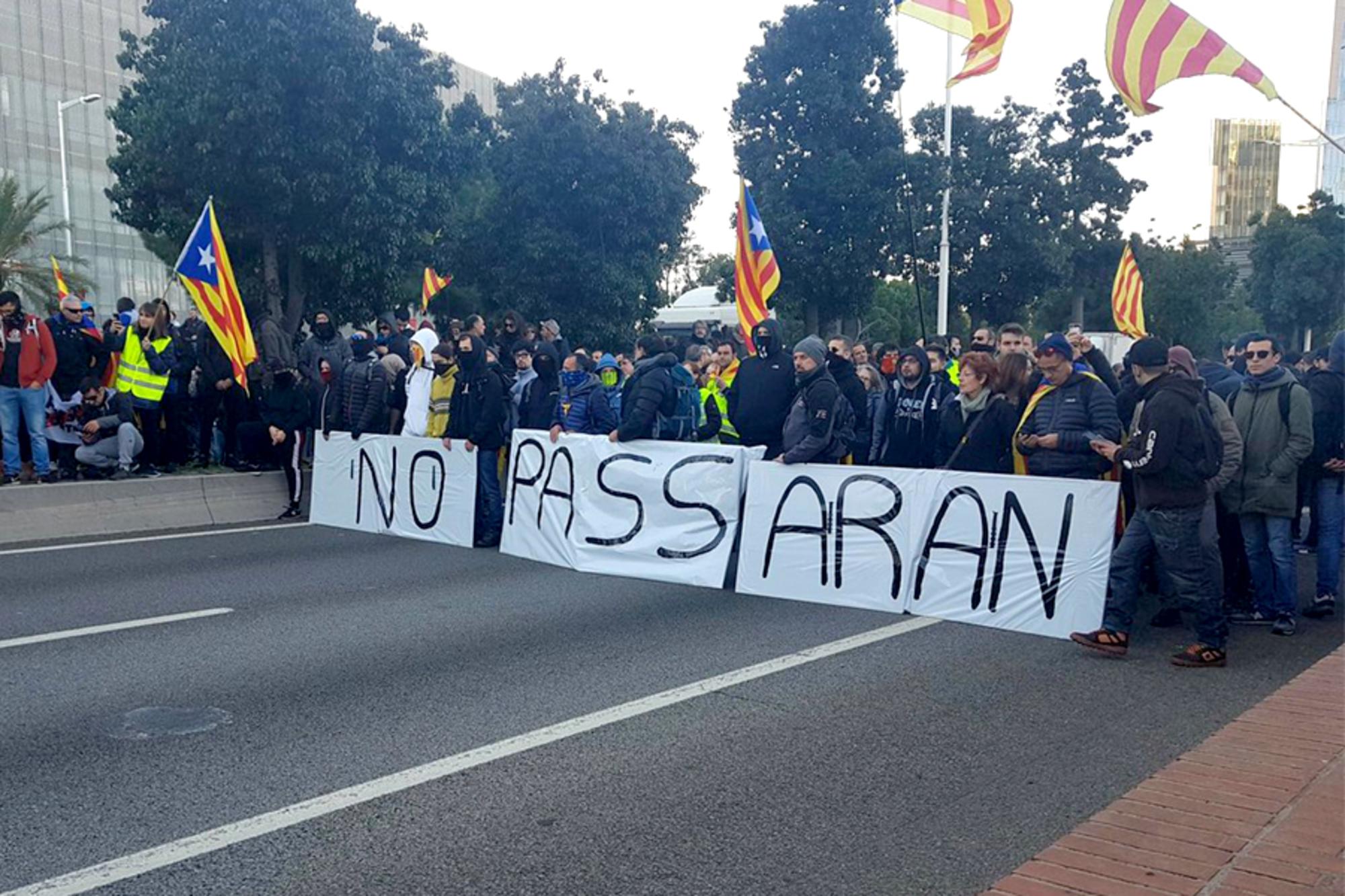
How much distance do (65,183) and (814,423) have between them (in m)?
42.5

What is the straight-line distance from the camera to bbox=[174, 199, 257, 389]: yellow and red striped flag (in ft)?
40.7

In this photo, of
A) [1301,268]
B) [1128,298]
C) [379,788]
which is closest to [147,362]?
[379,788]

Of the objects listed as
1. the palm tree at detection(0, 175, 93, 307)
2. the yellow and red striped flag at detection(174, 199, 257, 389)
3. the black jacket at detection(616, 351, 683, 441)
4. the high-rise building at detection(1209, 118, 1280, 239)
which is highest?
the high-rise building at detection(1209, 118, 1280, 239)

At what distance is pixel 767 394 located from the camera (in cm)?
969

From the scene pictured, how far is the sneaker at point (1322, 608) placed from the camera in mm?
8266

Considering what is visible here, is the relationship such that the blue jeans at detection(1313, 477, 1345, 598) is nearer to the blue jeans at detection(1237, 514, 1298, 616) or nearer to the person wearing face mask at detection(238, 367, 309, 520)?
the blue jeans at detection(1237, 514, 1298, 616)

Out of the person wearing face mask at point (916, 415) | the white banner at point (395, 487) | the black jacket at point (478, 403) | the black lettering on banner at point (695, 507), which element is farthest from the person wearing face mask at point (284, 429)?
the person wearing face mask at point (916, 415)

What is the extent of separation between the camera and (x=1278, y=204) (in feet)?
190

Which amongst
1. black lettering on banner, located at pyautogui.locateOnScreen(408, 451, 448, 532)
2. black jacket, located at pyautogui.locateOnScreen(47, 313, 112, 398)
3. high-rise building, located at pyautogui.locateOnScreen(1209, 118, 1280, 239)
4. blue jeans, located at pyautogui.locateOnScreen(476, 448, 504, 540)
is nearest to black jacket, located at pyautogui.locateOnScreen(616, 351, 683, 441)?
blue jeans, located at pyautogui.locateOnScreen(476, 448, 504, 540)

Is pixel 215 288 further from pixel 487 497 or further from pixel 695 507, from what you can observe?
pixel 695 507

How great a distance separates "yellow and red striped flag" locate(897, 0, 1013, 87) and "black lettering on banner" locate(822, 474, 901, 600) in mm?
12604

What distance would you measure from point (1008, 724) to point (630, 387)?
5.21m

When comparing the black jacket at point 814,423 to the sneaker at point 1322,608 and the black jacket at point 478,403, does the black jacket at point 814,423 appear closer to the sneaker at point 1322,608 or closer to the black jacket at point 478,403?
the black jacket at point 478,403

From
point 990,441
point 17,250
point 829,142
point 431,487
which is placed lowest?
point 431,487
